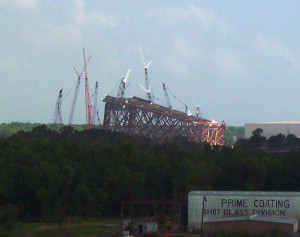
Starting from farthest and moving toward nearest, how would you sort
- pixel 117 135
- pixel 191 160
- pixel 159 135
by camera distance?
pixel 159 135 → pixel 117 135 → pixel 191 160

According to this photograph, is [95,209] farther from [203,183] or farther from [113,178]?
[203,183]

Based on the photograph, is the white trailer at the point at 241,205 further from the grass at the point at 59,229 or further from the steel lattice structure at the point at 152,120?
the steel lattice structure at the point at 152,120

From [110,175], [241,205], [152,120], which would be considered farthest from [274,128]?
[241,205]

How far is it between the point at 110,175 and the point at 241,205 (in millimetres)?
18363

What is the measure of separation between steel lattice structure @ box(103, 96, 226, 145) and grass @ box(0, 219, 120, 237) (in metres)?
72.1

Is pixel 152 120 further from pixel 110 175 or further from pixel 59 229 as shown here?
pixel 59 229

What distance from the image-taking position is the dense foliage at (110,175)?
58562 mm

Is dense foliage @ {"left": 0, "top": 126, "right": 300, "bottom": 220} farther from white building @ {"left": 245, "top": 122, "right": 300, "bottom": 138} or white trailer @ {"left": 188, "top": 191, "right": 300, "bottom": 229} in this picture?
Result: white building @ {"left": 245, "top": 122, "right": 300, "bottom": 138}

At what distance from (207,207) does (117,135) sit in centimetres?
5774

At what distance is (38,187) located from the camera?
192 feet

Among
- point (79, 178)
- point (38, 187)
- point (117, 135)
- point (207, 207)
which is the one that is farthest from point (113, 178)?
point (117, 135)

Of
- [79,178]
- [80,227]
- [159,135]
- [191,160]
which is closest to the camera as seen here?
[80,227]

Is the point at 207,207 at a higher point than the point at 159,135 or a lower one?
lower

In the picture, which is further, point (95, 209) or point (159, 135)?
point (159, 135)
